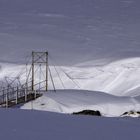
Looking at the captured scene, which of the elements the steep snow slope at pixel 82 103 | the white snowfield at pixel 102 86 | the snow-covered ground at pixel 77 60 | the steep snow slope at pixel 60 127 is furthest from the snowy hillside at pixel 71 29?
the steep snow slope at pixel 60 127

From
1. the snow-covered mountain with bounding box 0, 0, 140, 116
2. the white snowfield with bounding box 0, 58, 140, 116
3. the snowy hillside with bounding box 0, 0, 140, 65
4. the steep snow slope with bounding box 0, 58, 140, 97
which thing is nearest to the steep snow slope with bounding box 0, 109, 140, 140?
the white snowfield with bounding box 0, 58, 140, 116

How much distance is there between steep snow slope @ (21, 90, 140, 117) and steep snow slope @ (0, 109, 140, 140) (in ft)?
17.9

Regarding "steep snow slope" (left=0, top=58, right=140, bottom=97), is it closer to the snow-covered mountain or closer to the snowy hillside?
the snow-covered mountain

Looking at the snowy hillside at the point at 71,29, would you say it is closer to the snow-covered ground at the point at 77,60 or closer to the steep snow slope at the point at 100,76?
the snow-covered ground at the point at 77,60

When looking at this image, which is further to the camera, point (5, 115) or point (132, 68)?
point (132, 68)

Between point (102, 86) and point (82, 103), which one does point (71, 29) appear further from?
point (82, 103)

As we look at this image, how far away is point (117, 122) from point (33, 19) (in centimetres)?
2023

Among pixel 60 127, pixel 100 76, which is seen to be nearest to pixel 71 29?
pixel 100 76

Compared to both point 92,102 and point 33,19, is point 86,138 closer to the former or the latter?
point 92,102

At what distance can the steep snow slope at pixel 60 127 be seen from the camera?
4.51 meters

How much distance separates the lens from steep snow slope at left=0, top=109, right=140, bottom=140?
4.51m

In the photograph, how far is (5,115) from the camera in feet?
17.9

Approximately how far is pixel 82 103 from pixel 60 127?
22.4 ft

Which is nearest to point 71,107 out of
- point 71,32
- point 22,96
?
point 22,96
